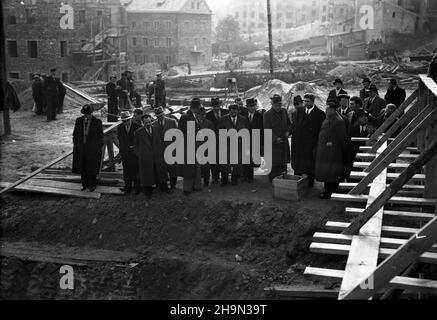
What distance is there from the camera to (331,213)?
950cm

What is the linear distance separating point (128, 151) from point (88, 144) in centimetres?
85

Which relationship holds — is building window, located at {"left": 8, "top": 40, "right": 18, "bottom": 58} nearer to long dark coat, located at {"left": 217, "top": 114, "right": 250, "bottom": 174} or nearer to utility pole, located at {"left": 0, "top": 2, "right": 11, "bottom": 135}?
utility pole, located at {"left": 0, "top": 2, "right": 11, "bottom": 135}

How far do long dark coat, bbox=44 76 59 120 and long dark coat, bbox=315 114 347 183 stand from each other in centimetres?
1262

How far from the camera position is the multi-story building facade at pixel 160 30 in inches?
2153

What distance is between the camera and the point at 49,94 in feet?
64.3

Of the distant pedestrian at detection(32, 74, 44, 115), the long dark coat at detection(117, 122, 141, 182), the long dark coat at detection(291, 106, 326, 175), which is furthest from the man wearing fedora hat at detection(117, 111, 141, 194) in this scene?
the distant pedestrian at detection(32, 74, 44, 115)

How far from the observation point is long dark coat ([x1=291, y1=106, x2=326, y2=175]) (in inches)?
408

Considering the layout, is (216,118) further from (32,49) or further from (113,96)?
(32,49)

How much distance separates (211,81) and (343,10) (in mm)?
34114

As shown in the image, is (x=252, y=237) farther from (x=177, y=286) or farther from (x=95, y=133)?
(x=95, y=133)

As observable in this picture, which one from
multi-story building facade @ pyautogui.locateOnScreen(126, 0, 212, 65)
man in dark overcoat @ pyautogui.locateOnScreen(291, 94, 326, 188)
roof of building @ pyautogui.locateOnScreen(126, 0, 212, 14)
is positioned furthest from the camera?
multi-story building facade @ pyautogui.locateOnScreen(126, 0, 212, 65)

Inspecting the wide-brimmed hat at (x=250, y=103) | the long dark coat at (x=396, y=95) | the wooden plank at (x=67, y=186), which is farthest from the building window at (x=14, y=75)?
the long dark coat at (x=396, y=95)

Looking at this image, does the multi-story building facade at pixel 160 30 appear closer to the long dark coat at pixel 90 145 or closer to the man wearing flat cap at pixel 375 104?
the long dark coat at pixel 90 145
